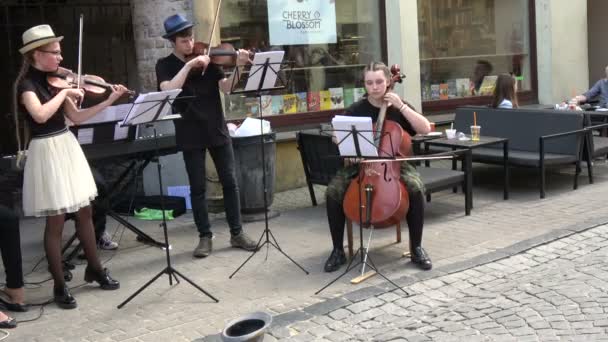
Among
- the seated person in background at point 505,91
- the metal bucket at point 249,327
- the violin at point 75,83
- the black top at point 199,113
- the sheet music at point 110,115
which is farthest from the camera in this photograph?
the seated person in background at point 505,91

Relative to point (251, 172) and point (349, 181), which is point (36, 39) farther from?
point (251, 172)

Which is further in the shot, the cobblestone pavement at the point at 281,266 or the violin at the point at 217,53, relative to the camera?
the violin at the point at 217,53

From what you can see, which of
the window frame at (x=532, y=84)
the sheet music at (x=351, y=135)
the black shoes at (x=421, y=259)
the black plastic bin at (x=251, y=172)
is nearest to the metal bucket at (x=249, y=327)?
the sheet music at (x=351, y=135)

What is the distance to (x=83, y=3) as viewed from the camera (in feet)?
29.8

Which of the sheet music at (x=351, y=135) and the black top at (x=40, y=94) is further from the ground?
the black top at (x=40, y=94)

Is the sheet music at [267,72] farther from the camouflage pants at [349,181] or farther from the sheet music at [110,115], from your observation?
the sheet music at [110,115]

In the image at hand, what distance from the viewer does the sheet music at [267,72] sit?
→ 554 cm

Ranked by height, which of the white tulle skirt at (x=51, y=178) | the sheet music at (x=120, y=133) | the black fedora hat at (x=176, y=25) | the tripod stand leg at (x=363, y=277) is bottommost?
the tripod stand leg at (x=363, y=277)

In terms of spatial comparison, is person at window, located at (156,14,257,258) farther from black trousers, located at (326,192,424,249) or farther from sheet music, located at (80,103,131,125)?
black trousers, located at (326,192,424,249)

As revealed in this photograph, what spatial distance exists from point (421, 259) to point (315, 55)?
4.69m

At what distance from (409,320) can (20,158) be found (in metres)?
2.80

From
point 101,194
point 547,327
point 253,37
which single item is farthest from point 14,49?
point 547,327

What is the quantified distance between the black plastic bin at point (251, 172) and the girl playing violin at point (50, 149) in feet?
7.78

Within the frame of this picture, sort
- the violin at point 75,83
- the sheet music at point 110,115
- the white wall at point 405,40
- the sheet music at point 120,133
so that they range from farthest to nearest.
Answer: the white wall at point 405,40
the sheet music at point 120,133
the sheet music at point 110,115
the violin at point 75,83
